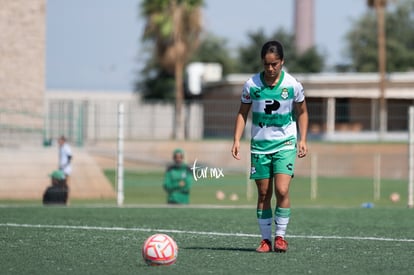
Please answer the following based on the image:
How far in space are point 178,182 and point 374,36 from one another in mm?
74648

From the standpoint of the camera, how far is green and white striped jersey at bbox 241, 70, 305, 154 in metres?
10.4

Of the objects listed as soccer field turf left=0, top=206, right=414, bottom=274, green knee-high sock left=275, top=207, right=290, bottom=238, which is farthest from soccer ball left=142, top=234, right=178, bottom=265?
green knee-high sock left=275, top=207, right=290, bottom=238

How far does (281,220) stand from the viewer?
10.5 m

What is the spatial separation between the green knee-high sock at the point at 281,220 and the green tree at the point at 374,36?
77150mm

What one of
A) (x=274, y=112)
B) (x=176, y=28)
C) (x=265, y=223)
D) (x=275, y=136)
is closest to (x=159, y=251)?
(x=265, y=223)

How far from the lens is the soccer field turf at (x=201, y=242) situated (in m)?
9.15

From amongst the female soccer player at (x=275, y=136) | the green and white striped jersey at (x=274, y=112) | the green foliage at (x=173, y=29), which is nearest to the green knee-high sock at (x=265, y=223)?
the female soccer player at (x=275, y=136)

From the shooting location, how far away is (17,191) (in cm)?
2484

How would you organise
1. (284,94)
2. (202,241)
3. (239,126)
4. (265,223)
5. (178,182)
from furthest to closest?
(178,182), (202,241), (239,126), (265,223), (284,94)

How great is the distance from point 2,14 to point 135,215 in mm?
17239

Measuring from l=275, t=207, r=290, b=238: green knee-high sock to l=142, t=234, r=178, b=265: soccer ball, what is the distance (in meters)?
1.64

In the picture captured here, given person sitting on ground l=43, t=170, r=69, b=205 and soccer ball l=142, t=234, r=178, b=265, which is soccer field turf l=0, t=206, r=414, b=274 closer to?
soccer ball l=142, t=234, r=178, b=265

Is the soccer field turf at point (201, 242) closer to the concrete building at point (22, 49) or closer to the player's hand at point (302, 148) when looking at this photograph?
the player's hand at point (302, 148)

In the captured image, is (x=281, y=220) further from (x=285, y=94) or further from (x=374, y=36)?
(x=374, y=36)
